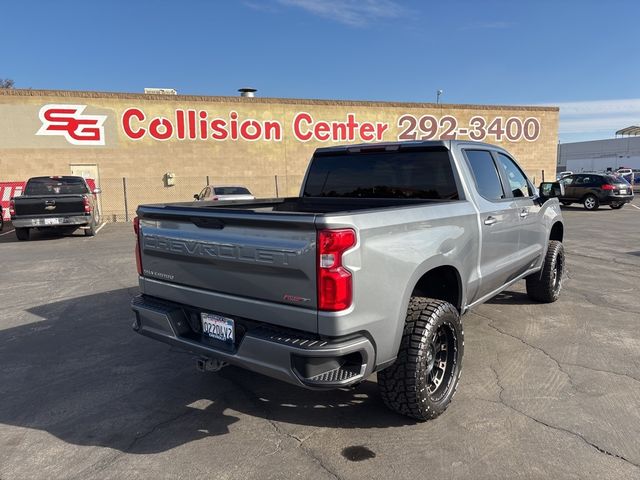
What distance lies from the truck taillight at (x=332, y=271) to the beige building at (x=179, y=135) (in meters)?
18.8

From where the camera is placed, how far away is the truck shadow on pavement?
3232 mm

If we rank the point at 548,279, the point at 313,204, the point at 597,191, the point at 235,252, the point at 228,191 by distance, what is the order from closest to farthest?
the point at 235,252 < the point at 313,204 < the point at 548,279 < the point at 228,191 < the point at 597,191

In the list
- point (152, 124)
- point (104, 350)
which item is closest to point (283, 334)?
point (104, 350)

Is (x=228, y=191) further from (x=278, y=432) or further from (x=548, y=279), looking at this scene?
(x=278, y=432)

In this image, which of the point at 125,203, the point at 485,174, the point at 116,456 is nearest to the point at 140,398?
the point at 116,456

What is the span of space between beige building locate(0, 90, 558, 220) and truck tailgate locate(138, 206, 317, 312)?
17.5 m

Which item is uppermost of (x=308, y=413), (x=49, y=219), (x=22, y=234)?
(x=49, y=219)

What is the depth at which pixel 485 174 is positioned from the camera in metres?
4.47

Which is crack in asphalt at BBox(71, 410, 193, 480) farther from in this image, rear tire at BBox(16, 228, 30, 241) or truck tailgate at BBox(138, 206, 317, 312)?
rear tire at BBox(16, 228, 30, 241)

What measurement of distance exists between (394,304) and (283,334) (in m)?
0.73

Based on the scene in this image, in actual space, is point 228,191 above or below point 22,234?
above

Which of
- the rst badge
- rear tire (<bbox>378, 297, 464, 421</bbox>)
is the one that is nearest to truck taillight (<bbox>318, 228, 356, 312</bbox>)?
rear tire (<bbox>378, 297, 464, 421</bbox>)

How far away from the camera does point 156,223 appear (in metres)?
3.49

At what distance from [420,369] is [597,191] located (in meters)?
21.9
